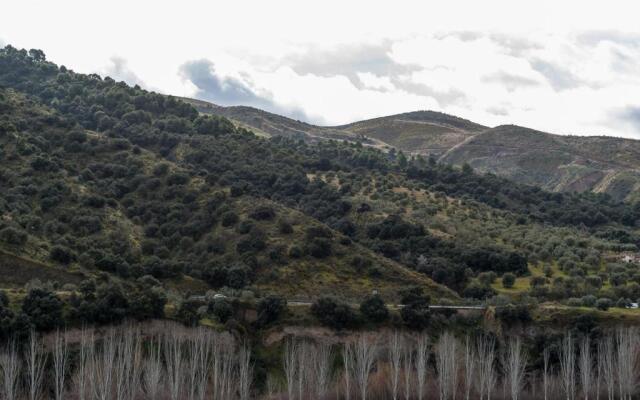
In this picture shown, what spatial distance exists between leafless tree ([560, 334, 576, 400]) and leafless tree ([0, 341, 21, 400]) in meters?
52.5

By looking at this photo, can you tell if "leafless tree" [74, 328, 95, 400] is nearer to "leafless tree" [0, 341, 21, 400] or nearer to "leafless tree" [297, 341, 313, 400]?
"leafless tree" [0, 341, 21, 400]

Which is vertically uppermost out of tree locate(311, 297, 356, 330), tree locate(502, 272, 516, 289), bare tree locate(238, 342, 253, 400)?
tree locate(502, 272, 516, 289)

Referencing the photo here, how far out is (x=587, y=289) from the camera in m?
107

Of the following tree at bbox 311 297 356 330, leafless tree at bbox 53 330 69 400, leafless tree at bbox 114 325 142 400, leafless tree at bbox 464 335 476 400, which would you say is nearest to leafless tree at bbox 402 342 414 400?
leafless tree at bbox 464 335 476 400

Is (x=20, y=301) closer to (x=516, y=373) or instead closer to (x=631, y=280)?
(x=516, y=373)

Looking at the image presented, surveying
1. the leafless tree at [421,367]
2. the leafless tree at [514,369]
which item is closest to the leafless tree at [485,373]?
the leafless tree at [514,369]

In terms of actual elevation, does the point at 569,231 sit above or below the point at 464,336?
above

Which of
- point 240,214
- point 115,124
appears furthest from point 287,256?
point 115,124

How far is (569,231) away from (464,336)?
7673 centimetres

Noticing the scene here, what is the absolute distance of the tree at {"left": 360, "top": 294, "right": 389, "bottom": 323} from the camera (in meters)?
87.4

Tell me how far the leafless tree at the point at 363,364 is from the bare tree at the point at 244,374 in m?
11.3

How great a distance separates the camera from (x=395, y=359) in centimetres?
7450

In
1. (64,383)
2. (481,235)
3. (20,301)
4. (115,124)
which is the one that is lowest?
(64,383)

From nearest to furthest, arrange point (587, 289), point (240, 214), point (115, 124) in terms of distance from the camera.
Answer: point (587, 289) < point (240, 214) < point (115, 124)
